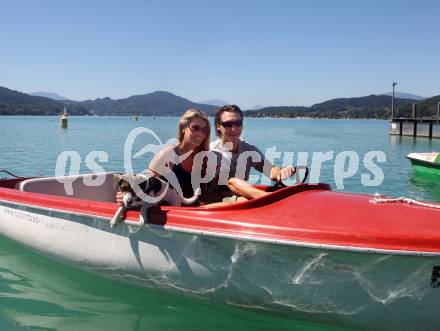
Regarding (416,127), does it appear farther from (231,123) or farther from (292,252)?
(292,252)

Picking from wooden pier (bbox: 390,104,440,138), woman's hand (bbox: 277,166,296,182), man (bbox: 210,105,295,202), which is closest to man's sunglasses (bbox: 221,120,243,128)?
man (bbox: 210,105,295,202)

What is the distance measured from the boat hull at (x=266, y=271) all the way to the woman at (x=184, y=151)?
0.70m

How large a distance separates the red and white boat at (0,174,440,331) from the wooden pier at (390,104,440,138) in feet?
134

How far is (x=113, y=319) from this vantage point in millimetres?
4738

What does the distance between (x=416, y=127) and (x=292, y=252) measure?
4328cm

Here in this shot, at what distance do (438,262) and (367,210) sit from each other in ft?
2.39

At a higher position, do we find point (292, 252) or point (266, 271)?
point (292, 252)

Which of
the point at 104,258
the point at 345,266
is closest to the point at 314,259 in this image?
the point at 345,266

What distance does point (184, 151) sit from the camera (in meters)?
5.02

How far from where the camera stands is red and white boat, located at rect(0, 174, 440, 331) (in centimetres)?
360

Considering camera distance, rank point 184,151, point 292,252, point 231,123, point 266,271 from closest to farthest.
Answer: point 292,252
point 266,271
point 184,151
point 231,123

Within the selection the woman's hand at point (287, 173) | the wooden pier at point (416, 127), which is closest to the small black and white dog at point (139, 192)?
the woman's hand at point (287, 173)

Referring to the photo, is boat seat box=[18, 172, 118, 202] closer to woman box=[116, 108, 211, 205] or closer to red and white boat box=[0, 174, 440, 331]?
red and white boat box=[0, 174, 440, 331]

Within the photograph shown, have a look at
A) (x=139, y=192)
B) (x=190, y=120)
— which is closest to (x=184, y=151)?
(x=190, y=120)
